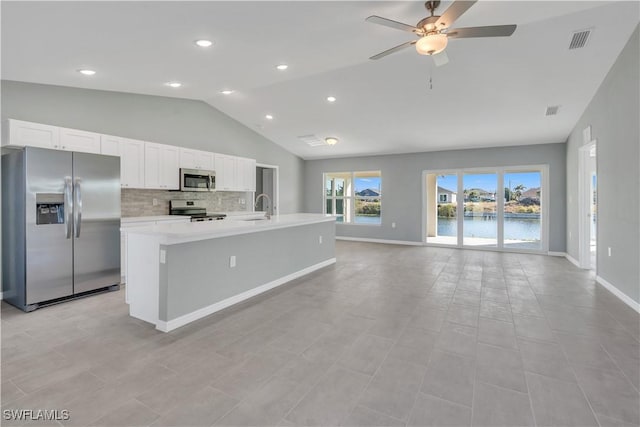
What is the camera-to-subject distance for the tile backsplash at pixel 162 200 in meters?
5.00

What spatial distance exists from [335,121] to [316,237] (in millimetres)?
2641

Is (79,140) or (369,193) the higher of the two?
(79,140)

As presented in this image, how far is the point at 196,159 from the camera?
5773mm

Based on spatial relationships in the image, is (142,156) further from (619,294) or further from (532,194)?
(532,194)

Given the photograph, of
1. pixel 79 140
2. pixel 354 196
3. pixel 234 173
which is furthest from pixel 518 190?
pixel 79 140

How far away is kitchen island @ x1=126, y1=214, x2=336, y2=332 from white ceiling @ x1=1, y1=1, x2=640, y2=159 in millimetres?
1810

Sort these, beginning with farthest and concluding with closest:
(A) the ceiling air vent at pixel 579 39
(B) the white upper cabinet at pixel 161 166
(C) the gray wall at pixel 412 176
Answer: (C) the gray wall at pixel 412 176 → (B) the white upper cabinet at pixel 161 166 → (A) the ceiling air vent at pixel 579 39

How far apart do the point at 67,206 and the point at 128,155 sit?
135 centimetres

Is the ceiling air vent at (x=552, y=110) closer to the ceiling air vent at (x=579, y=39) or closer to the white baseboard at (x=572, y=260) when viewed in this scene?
the ceiling air vent at (x=579, y=39)

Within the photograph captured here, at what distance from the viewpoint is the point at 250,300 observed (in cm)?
362

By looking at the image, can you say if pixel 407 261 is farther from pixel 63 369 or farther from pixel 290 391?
pixel 63 369

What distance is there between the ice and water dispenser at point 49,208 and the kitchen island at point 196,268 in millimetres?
1147

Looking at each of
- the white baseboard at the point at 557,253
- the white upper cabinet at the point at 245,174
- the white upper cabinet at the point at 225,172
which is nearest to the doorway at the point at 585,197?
the white baseboard at the point at 557,253

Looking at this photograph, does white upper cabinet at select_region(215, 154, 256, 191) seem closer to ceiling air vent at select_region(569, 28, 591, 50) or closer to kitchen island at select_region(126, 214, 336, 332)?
kitchen island at select_region(126, 214, 336, 332)
